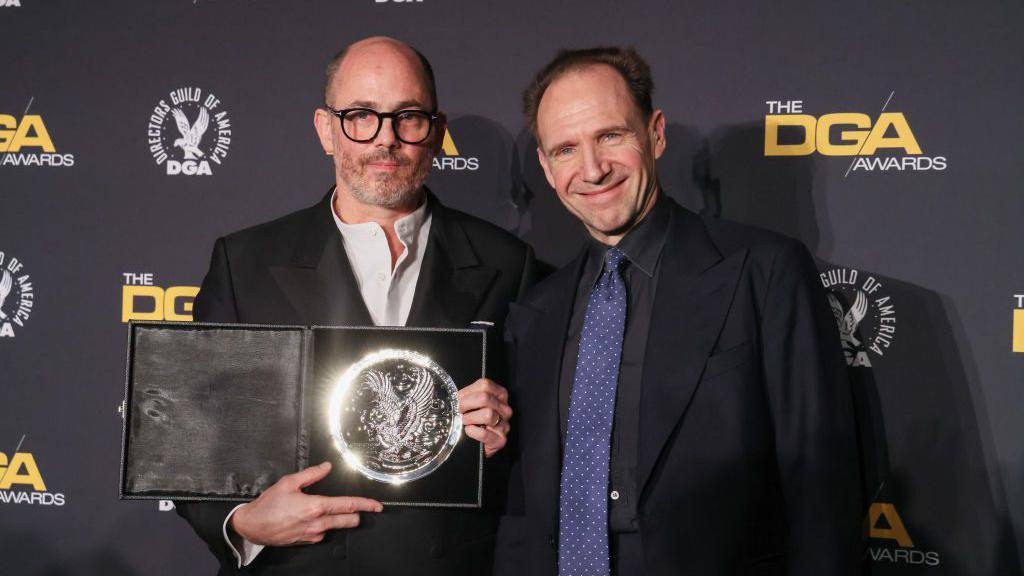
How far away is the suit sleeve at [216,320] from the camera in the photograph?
2.16 m

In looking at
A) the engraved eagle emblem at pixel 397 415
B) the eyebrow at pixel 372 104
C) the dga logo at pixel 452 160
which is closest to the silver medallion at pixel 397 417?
the engraved eagle emblem at pixel 397 415

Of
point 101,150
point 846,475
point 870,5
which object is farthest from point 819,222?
point 101,150

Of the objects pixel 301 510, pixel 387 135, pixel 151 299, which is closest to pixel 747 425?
pixel 301 510

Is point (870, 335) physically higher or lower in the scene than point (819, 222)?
lower

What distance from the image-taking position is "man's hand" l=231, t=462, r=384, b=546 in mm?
1976

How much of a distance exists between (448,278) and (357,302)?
25 cm

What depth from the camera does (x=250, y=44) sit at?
10.3ft

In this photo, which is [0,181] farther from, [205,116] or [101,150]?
[205,116]

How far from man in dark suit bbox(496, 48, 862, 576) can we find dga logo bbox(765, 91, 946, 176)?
30.8 inches

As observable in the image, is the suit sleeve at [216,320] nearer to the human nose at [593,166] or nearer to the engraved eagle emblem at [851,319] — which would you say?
Result: the human nose at [593,166]

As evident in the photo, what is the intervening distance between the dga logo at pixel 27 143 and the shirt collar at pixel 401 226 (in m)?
1.48

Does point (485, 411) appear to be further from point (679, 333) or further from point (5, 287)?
point (5, 287)

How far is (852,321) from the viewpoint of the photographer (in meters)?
2.71

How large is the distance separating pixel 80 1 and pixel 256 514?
222 cm
